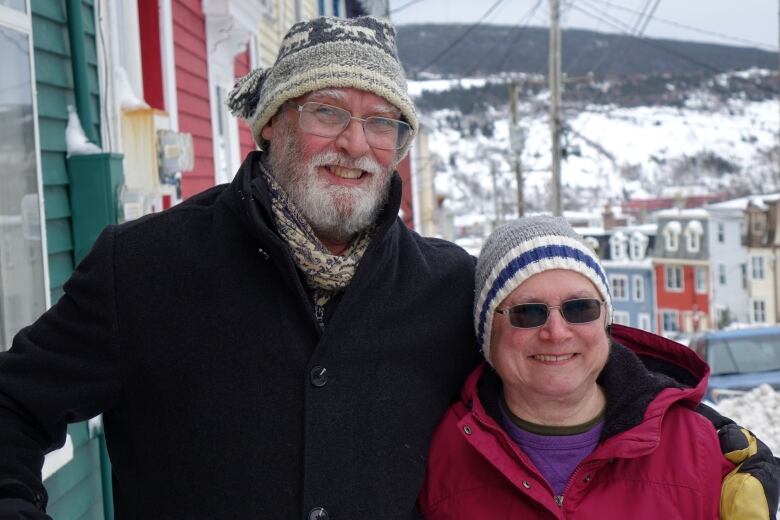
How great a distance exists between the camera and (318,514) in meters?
2.06

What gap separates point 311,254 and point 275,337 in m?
0.22

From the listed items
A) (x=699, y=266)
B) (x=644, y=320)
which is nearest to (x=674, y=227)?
(x=699, y=266)

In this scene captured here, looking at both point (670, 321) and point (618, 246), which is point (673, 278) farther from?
point (618, 246)

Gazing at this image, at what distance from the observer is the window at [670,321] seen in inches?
1697

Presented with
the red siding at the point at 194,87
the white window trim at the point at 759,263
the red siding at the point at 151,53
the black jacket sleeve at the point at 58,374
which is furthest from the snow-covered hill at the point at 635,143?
the black jacket sleeve at the point at 58,374

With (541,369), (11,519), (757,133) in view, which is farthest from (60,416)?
(757,133)

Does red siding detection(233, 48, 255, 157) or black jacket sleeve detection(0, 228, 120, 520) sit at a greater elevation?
red siding detection(233, 48, 255, 157)

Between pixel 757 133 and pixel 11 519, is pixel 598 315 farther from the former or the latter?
pixel 757 133

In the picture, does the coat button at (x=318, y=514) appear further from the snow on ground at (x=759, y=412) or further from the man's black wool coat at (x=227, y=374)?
the snow on ground at (x=759, y=412)

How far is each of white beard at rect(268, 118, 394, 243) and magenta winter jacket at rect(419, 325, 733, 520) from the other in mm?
547

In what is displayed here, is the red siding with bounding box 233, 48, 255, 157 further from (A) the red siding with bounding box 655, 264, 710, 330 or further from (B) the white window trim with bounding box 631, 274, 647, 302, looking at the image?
(B) the white window trim with bounding box 631, 274, 647, 302

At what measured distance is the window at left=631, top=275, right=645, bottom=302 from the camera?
4434 centimetres

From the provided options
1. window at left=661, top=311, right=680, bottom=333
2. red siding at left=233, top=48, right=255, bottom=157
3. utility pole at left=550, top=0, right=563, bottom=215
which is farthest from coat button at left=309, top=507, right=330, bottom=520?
window at left=661, top=311, right=680, bottom=333

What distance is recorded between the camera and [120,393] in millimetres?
2105
